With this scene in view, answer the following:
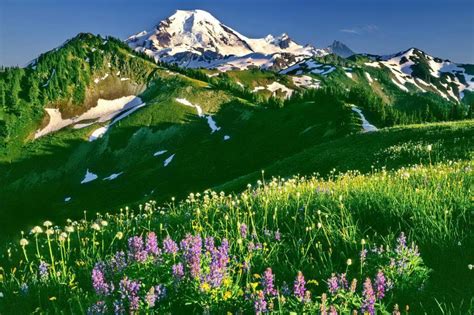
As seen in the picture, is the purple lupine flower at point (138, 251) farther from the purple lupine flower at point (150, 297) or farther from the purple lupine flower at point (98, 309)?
the purple lupine flower at point (150, 297)

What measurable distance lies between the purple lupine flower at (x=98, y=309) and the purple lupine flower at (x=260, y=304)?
5.40ft

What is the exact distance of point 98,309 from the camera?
16.0 feet

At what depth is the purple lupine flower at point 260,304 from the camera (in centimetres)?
443

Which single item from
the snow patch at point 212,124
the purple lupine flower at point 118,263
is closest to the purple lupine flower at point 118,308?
the purple lupine flower at point 118,263

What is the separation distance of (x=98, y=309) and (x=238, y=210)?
4212mm

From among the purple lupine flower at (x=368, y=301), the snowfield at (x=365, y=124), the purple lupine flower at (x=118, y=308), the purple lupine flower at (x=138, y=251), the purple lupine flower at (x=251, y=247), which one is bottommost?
the purple lupine flower at (x=368, y=301)

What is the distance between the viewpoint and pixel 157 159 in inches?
4993

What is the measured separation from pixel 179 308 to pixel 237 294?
67cm

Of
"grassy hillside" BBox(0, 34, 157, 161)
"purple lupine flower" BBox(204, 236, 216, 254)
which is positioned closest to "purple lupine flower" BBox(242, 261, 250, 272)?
"purple lupine flower" BBox(204, 236, 216, 254)

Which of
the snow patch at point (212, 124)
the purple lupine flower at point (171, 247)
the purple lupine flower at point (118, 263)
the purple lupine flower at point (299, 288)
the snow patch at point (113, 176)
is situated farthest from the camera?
the snow patch at point (212, 124)

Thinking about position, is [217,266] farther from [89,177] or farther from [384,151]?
[89,177]

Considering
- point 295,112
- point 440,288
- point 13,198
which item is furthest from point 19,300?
point 13,198

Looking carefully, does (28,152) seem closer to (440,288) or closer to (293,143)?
(293,143)

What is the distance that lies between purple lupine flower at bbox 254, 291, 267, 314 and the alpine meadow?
2 centimetres
